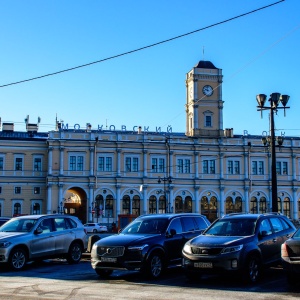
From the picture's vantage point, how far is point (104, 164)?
71.5 meters

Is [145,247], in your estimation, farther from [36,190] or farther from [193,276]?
[36,190]

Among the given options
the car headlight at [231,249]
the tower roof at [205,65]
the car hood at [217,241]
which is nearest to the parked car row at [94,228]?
the tower roof at [205,65]

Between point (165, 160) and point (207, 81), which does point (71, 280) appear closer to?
point (165, 160)

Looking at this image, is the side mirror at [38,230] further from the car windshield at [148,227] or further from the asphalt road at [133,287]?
the car windshield at [148,227]

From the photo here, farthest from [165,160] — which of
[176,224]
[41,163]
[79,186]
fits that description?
[176,224]

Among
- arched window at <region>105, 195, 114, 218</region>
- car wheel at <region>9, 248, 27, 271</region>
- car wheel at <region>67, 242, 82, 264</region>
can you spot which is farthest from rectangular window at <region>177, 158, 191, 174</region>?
car wheel at <region>9, 248, 27, 271</region>

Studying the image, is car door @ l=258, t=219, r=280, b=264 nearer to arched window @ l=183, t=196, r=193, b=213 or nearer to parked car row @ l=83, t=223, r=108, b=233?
parked car row @ l=83, t=223, r=108, b=233

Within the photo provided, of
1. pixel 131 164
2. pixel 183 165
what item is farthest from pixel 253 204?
pixel 131 164

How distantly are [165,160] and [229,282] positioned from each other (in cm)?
5945

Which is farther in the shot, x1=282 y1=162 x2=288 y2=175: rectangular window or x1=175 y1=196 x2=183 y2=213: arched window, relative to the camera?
x1=282 y1=162 x2=288 y2=175: rectangular window

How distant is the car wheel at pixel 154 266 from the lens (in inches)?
584

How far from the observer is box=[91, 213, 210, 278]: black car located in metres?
14.8

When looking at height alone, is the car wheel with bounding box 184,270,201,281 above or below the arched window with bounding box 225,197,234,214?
below

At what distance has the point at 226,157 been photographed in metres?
75.4
